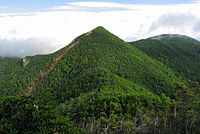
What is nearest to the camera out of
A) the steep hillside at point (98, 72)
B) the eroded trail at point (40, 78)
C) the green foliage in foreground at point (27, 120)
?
the green foliage in foreground at point (27, 120)

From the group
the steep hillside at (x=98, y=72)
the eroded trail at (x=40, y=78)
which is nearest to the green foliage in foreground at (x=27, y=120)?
the steep hillside at (x=98, y=72)

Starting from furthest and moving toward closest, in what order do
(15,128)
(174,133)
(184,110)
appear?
(184,110), (174,133), (15,128)

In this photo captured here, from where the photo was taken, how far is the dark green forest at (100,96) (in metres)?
20.6

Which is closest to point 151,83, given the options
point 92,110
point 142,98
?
point 142,98

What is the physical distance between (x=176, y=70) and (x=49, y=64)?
13755 cm

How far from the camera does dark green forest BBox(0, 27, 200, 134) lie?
20.6 metres

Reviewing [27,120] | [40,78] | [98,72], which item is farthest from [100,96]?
[40,78]

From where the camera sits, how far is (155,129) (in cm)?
4222

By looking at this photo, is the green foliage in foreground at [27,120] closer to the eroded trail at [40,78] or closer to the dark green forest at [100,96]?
the dark green forest at [100,96]

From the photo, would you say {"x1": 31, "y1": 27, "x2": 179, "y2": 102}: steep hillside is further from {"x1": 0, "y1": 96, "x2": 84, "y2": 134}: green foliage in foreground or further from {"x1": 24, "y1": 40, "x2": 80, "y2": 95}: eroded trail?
{"x1": 0, "y1": 96, "x2": 84, "y2": 134}: green foliage in foreground

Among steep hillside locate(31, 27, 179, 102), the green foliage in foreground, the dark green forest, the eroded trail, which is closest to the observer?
the green foliage in foreground

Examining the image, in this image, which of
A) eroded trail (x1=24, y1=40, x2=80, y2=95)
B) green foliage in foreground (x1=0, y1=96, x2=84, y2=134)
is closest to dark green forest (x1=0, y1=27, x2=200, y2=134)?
green foliage in foreground (x1=0, y1=96, x2=84, y2=134)

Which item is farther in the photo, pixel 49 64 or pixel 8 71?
pixel 8 71

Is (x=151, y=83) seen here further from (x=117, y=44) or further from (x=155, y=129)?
(x=155, y=129)
